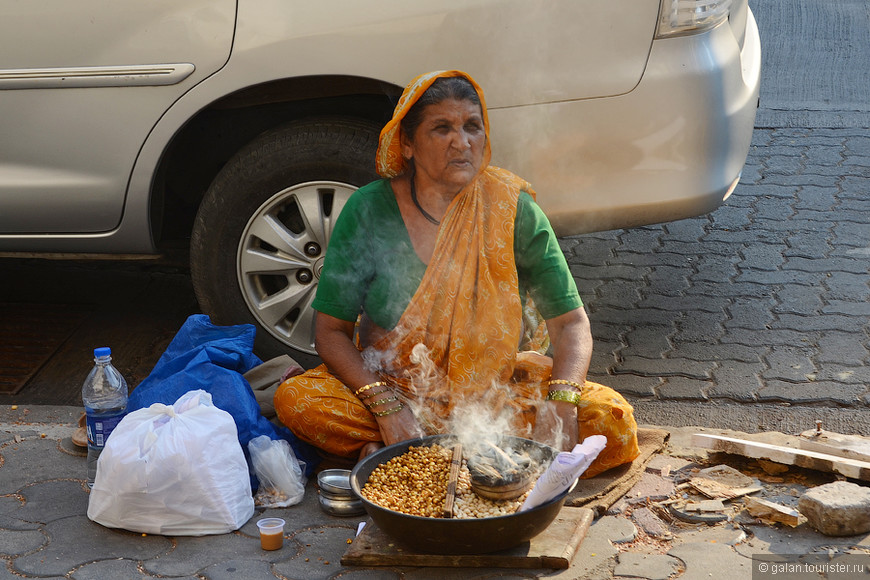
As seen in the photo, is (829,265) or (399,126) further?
(829,265)

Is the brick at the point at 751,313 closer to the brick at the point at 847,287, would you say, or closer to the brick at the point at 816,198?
the brick at the point at 847,287

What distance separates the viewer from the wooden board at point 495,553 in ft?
8.97

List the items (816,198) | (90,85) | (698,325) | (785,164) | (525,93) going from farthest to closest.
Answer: (785,164)
(816,198)
(698,325)
(90,85)
(525,93)

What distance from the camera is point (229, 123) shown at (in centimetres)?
421

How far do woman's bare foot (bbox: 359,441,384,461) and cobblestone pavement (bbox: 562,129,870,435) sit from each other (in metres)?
1.10

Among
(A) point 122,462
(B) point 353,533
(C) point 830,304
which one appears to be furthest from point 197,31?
(C) point 830,304

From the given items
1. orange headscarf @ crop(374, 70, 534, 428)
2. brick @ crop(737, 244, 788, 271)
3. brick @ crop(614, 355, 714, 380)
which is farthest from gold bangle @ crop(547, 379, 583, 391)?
brick @ crop(737, 244, 788, 271)

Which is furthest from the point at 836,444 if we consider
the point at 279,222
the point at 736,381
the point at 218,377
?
the point at 279,222

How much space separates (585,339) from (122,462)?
1.51 metres

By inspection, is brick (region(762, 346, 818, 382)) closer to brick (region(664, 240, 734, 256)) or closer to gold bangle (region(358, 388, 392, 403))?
brick (region(664, 240, 734, 256))

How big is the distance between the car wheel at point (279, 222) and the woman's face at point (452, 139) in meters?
0.64

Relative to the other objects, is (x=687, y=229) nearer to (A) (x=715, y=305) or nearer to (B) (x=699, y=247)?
(B) (x=699, y=247)

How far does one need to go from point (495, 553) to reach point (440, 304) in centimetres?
90

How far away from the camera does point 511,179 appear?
341 centimetres
